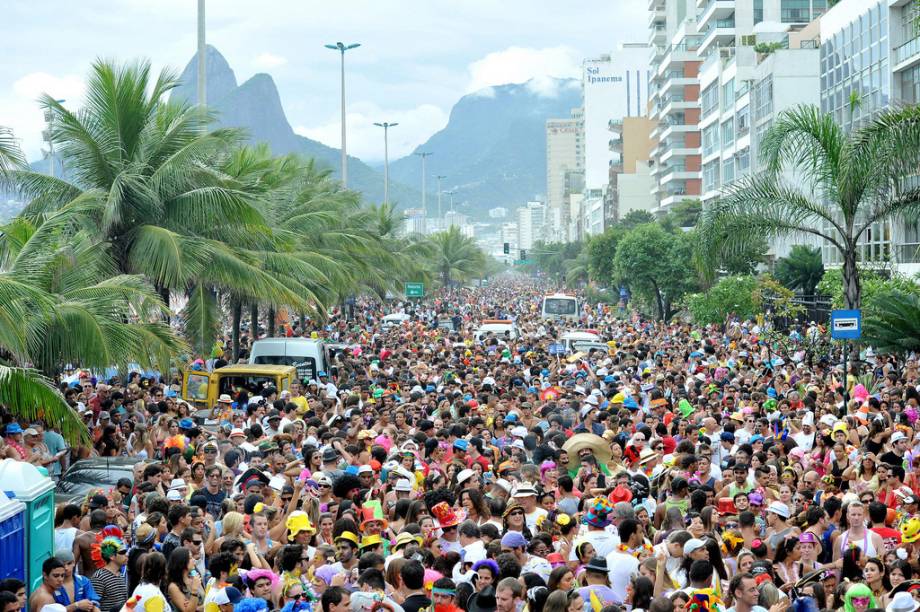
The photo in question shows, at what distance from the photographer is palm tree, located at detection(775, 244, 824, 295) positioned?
40.6 metres

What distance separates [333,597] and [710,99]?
66903 millimetres

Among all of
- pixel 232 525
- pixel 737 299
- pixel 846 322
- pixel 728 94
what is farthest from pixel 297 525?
pixel 728 94

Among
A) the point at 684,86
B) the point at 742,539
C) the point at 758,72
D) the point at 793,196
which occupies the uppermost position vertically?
the point at 684,86

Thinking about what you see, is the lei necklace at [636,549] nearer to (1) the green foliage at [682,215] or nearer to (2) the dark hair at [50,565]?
(2) the dark hair at [50,565]

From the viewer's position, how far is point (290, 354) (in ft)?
78.9

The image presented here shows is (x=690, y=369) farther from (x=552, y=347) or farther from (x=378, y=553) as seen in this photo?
(x=378, y=553)

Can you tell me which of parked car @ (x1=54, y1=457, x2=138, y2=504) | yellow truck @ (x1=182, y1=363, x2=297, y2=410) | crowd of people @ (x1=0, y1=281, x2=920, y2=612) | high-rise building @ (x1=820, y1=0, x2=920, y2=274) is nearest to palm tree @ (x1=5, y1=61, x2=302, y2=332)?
yellow truck @ (x1=182, y1=363, x2=297, y2=410)

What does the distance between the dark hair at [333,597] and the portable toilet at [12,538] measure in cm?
218


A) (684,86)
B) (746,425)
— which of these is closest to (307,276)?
(746,425)

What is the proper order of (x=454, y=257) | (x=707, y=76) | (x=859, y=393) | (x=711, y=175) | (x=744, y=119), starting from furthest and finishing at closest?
(x=454, y=257)
(x=711, y=175)
(x=707, y=76)
(x=744, y=119)
(x=859, y=393)

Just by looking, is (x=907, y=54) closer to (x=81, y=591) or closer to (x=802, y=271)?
(x=802, y=271)

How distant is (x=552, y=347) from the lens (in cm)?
3203

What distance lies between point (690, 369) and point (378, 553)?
61.9 feet

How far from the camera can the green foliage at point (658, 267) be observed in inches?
2119
